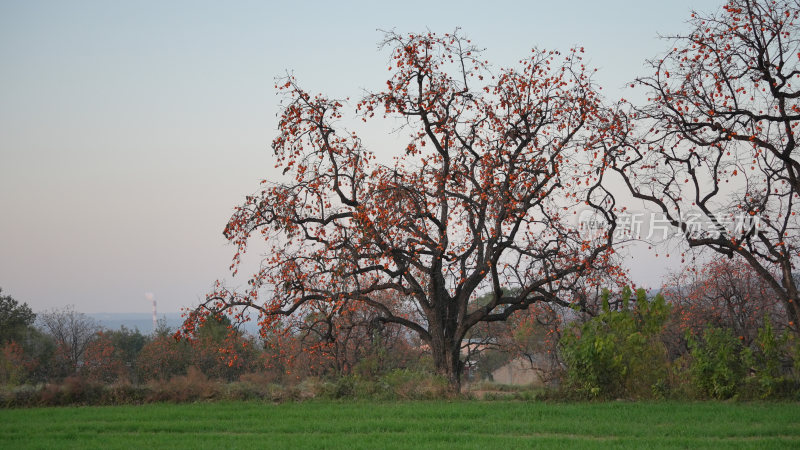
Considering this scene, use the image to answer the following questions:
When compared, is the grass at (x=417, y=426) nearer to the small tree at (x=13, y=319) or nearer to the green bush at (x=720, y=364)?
the green bush at (x=720, y=364)

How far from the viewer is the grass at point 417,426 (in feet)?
34.3

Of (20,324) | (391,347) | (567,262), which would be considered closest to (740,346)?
(567,262)

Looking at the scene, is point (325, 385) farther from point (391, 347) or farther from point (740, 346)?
point (391, 347)

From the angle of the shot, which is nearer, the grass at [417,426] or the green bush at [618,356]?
the grass at [417,426]

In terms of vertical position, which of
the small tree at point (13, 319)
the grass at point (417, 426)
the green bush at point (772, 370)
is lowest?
the grass at point (417, 426)

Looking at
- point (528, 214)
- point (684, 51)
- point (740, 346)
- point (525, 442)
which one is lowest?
point (525, 442)

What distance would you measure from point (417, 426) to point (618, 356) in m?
4.71

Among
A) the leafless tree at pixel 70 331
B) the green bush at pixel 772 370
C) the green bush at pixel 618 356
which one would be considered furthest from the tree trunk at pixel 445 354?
the leafless tree at pixel 70 331

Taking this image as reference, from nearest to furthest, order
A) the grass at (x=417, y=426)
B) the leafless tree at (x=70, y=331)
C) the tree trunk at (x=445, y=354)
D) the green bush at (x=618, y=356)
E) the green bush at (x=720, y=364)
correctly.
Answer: the grass at (x=417, y=426) → the green bush at (x=720, y=364) → the green bush at (x=618, y=356) → the tree trunk at (x=445, y=354) → the leafless tree at (x=70, y=331)

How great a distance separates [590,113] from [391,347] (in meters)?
14.7

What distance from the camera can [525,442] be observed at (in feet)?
33.6

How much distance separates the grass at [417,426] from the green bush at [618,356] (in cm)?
79

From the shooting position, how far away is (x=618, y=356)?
14.0m

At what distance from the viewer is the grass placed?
10.5 meters
